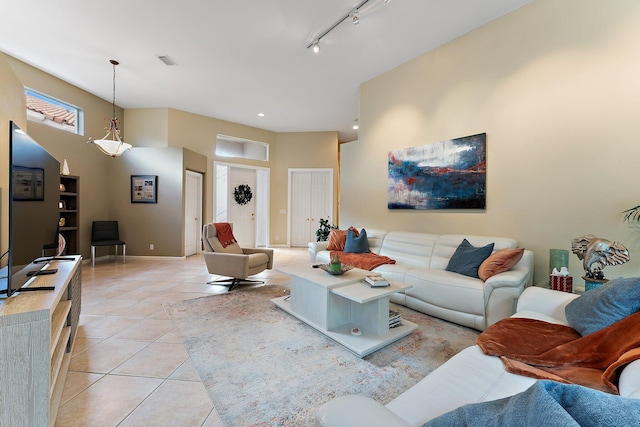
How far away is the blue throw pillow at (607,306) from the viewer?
1432 mm

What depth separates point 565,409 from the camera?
0.51 meters

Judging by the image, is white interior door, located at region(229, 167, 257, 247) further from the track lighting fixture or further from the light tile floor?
the track lighting fixture

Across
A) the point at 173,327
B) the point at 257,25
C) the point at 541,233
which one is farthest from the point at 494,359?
the point at 257,25

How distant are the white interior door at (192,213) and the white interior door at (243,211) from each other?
32.6 inches

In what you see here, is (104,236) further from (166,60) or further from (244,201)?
(166,60)

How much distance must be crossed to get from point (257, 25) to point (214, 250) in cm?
295

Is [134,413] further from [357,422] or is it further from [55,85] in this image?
[55,85]

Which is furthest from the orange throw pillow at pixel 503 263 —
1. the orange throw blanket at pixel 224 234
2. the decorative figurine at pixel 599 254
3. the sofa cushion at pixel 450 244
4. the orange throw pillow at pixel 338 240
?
the orange throw blanket at pixel 224 234

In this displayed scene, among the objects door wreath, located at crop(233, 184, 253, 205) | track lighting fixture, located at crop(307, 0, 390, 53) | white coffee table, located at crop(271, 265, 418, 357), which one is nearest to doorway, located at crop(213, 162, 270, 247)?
door wreath, located at crop(233, 184, 253, 205)

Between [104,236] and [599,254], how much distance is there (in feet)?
24.2

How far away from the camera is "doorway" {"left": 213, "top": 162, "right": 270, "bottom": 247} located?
709 centimetres

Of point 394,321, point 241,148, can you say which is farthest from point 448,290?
point 241,148

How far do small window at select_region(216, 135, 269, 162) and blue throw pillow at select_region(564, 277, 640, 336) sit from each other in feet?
22.9

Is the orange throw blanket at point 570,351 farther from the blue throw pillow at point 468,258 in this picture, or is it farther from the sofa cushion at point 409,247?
the sofa cushion at point 409,247
